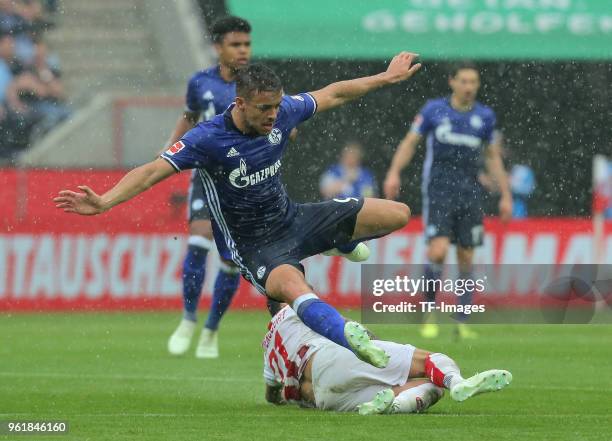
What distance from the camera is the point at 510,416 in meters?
8.06

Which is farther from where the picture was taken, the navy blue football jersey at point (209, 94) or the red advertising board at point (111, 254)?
the red advertising board at point (111, 254)

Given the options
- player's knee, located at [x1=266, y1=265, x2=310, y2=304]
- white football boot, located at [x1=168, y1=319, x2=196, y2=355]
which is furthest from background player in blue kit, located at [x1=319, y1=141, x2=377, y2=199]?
player's knee, located at [x1=266, y1=265, x2=310, y2=304]

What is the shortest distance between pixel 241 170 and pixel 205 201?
291cm

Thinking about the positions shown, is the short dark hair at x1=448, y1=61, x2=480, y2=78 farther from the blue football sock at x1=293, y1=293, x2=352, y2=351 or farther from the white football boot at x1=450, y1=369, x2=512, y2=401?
the white football boot at x1=450, y1=369, x2=512, y2=401

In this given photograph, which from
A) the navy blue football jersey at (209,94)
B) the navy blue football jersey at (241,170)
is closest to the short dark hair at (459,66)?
the navy blue football jersey at (209,94)

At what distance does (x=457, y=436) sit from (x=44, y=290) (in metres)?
10.6

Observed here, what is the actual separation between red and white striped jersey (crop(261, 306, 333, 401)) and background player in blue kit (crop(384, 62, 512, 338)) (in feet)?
18.9

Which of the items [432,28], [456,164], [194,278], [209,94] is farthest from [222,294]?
[432,28]

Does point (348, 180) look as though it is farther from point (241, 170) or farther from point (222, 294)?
point (241, 170)

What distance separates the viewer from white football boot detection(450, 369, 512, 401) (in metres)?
7.61

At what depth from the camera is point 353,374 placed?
8086 mm

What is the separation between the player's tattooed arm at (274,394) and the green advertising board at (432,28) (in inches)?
438

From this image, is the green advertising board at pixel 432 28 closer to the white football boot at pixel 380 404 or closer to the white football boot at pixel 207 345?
the white football boot at pixel 207 345

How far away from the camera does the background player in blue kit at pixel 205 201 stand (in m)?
11.9
